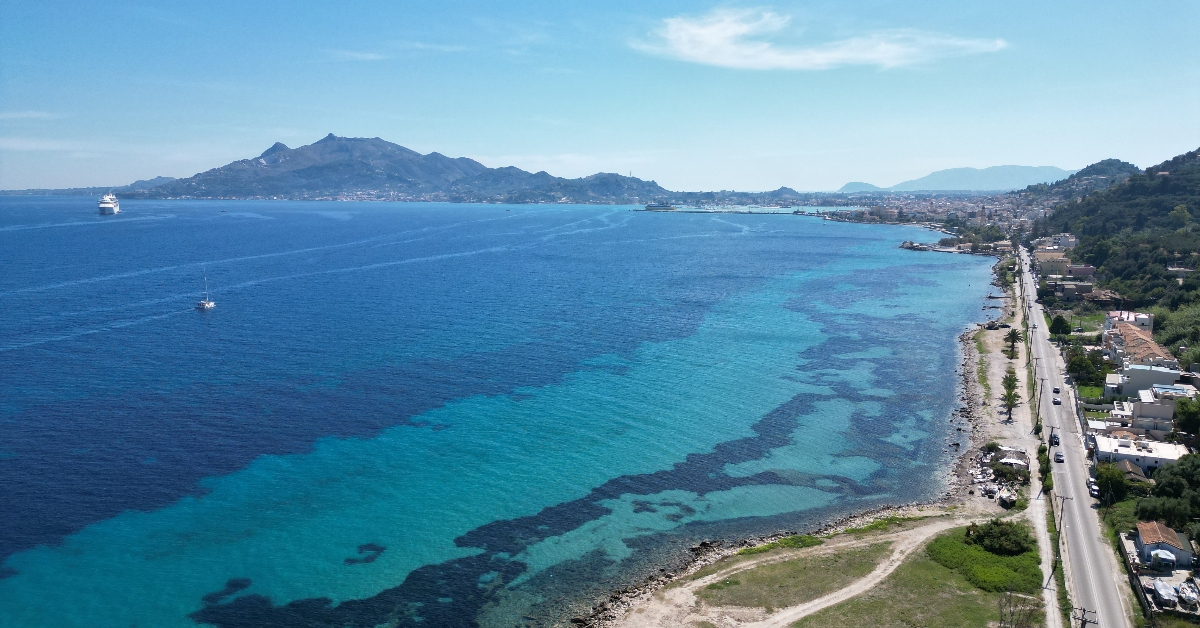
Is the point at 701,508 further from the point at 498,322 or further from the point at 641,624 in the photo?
the point at 498,322

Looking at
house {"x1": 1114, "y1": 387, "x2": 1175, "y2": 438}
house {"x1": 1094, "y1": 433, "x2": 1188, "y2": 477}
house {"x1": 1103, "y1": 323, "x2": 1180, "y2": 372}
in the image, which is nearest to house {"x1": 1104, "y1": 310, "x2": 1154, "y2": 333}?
house {"x1": 1103, "y1": 323, "x2": 1180, "y2": 372}

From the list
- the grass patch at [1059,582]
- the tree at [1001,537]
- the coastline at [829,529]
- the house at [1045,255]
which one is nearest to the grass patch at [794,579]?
the coastline at [829,529]

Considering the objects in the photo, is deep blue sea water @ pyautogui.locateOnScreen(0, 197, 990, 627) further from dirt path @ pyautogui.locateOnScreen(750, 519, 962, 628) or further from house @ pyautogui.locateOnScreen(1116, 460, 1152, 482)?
house @ pyautogui.locateOnScreen(1116, 460, 1152, 482)

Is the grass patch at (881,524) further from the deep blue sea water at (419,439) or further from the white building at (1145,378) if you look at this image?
the white building at (1145,378)

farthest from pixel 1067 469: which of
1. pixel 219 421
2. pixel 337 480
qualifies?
pixel 219 421

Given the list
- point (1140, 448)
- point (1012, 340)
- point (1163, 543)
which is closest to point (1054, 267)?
point (1012, 340)

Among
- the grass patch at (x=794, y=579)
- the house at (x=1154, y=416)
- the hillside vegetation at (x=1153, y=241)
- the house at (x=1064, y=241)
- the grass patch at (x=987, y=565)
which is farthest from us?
the house at (x=1064, y=241)
